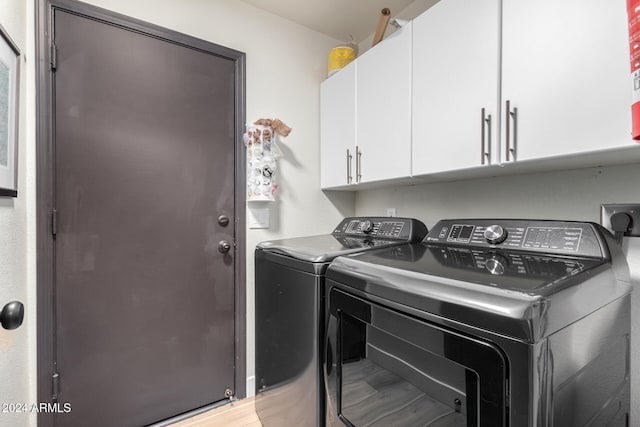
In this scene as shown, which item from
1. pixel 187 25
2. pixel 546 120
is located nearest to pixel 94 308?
pixel 187 25

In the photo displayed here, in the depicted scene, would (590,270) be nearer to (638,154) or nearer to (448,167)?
(638,154)

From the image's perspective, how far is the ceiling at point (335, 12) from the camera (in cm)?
183

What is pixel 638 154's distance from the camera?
90cm

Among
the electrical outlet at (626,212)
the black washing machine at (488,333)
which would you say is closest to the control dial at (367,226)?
the black washing machine at (488,333)

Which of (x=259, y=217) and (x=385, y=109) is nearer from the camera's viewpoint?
(x=385, y=109)

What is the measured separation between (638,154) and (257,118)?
1763 mm

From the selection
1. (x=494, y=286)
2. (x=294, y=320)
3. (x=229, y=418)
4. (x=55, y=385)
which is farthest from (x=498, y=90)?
(x=55, y=385)

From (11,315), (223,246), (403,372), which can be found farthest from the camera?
(223,246)

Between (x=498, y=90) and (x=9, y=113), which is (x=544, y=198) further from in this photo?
(x=9, y=113)

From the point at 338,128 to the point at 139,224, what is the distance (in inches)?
50.9

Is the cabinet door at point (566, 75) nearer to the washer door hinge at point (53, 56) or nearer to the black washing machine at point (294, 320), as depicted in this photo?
the black washing machine at point (294, 320)

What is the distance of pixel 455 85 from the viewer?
47.9 inches

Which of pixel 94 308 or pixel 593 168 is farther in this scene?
pixel 94 308

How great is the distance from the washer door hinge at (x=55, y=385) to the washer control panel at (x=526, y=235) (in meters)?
1.84
